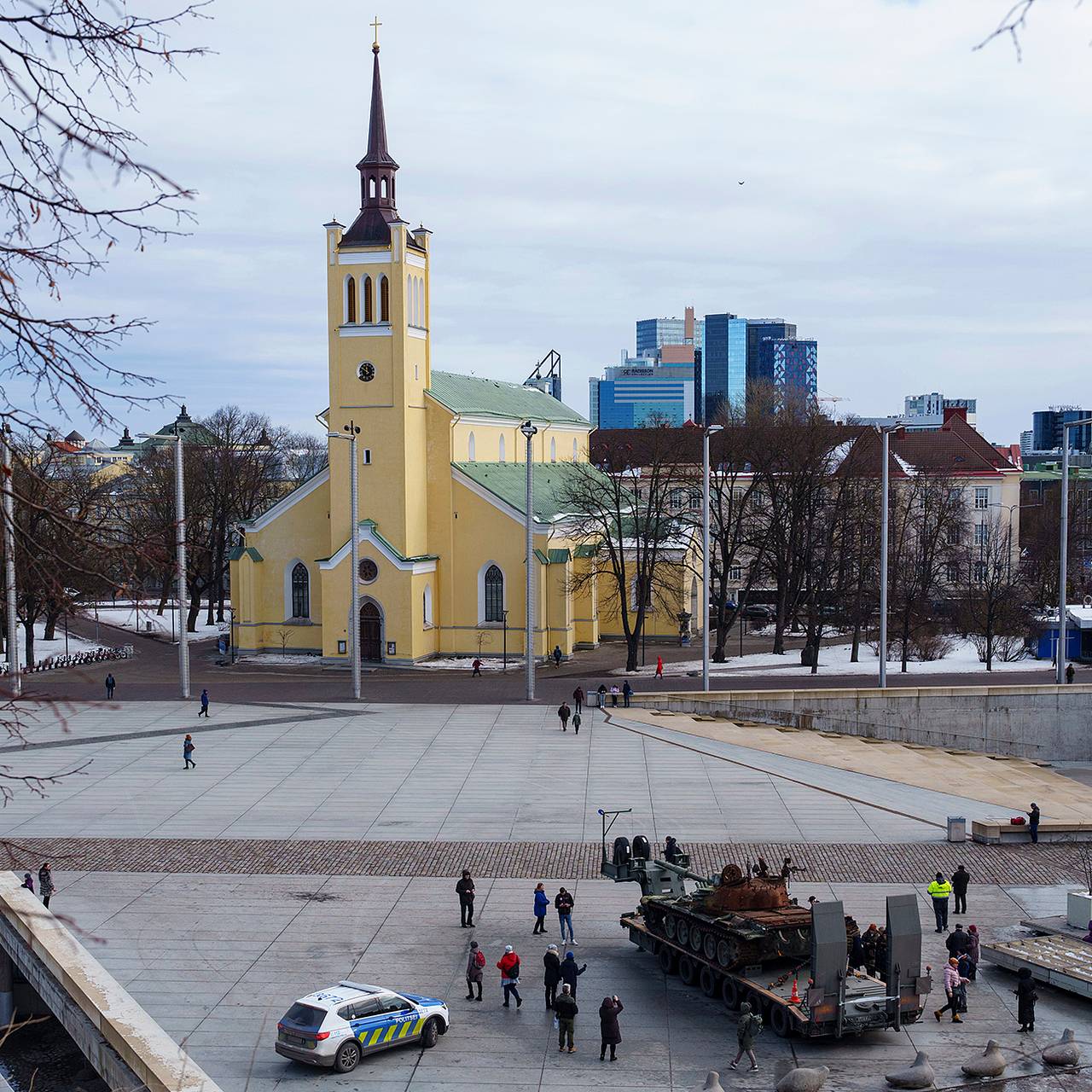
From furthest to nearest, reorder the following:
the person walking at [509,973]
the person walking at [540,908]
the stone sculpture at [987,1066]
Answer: the person walking at [540,908] → the person walking at [509,973] → the stone sculpture at [987,1066]

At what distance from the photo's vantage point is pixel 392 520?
56.6 meters

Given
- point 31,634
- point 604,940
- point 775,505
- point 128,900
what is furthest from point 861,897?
point 31,634

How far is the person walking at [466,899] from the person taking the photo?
21.9m

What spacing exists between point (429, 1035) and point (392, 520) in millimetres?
40475

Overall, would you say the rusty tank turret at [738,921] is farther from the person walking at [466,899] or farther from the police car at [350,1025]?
the police car at [350,1025]

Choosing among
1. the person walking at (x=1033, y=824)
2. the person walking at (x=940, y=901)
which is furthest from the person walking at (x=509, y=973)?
the person walking at (x=1033, y=824)

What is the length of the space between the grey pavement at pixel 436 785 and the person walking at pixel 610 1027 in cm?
1087

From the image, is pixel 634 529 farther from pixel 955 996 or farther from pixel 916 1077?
pixel 916 1077

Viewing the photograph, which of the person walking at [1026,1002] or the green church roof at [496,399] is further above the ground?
the green church roof at [496,399]

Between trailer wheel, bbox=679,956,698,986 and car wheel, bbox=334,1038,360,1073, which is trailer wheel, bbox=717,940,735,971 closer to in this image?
trailer wheel, bbox=679,956,698,986

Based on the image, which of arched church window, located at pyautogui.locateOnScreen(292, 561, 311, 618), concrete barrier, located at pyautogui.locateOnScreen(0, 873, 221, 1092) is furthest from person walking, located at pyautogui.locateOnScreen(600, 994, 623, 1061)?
arched church window, located at pyautogui.locateOnScreen(292, 561, 311, 618)

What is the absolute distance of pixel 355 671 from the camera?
44.4 m

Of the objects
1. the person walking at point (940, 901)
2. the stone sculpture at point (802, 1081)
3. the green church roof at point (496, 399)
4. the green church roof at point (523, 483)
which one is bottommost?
the stone sculpture at point (802, 1081)

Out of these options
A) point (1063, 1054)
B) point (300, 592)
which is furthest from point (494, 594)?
point (1063, 1054)
